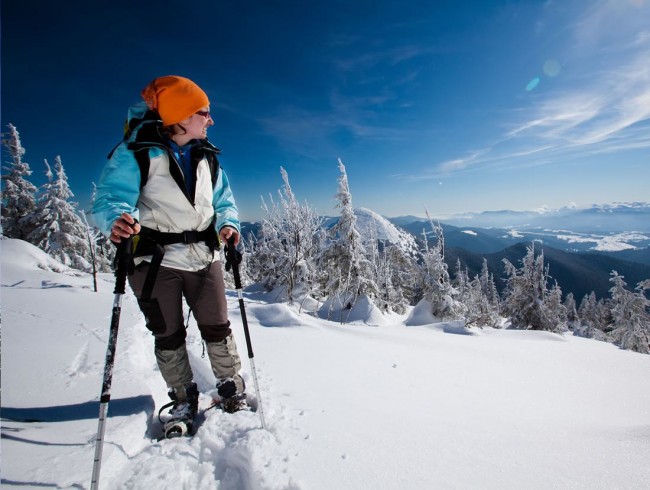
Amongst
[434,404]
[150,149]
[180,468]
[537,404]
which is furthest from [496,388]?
[150,149]

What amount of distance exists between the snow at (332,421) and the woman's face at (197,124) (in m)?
2.25

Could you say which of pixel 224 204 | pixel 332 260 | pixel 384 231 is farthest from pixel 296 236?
pixel 224 204

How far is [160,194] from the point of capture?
2.24 meters

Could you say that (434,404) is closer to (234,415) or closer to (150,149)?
(234,415)

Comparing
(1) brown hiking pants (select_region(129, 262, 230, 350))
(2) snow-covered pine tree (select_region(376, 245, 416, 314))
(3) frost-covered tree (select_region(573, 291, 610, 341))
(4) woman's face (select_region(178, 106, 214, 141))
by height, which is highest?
(4) woman's face (select_region(178, 106, 214, 141))

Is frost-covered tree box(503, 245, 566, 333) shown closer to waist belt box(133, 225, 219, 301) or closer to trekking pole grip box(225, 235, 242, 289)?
trekking pole grip box(225, 235, 242, 289)

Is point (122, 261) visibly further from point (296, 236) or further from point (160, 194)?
point (296, 236)

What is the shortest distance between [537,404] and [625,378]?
2910mm

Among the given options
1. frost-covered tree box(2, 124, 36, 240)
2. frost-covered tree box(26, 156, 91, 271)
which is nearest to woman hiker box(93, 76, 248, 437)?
frost-covered tree box(26, 156, 91, 271)

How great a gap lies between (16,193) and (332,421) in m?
34.0

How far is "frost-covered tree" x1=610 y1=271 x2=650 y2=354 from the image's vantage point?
24.7 meters

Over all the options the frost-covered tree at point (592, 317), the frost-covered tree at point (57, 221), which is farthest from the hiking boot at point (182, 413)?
the frost-covered tree at point (592, 317)

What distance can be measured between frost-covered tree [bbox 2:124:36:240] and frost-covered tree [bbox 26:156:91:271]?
69.7 inches

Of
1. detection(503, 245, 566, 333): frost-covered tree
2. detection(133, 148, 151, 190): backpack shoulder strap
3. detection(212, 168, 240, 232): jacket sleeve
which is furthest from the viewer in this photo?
detection(503, 245, 566, 333): frost-covered tree
